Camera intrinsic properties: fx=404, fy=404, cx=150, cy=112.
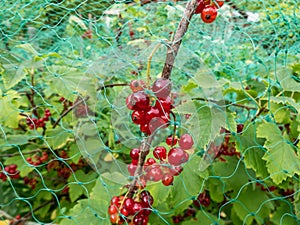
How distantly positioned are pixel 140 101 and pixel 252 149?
0.98 ft

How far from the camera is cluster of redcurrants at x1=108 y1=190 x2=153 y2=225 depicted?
0.73 metres

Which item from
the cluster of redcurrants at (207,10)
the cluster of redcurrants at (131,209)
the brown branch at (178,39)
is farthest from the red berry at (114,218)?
the cluster of redcurrants at (207,10)

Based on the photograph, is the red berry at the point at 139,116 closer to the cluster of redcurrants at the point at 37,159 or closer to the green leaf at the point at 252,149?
the green leaf at the point at 252,149

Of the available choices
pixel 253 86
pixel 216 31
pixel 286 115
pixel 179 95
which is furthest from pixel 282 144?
pixel 216 31

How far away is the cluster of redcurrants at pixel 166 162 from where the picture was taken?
71 cm

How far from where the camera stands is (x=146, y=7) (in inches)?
66.4

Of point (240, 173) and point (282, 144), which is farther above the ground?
point (282, 144)

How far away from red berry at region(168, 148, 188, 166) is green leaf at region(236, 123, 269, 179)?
0.16 metres

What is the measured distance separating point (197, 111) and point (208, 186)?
298mm

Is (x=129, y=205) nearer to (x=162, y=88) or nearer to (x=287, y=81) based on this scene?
Answer: (x=162, y=88)

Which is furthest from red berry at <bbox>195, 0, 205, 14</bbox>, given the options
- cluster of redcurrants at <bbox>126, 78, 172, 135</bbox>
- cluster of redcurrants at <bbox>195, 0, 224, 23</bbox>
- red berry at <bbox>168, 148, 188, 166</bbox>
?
red berry at <bbox>168, 148, 188, 166</bbox>

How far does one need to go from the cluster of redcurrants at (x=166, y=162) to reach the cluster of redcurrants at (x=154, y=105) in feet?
0.16

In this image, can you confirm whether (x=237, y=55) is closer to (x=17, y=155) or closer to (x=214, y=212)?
(x=214, y=212)

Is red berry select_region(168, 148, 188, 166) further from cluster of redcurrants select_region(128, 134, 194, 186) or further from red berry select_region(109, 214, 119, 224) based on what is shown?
red berry select_region(109, 214, 119, 224)
